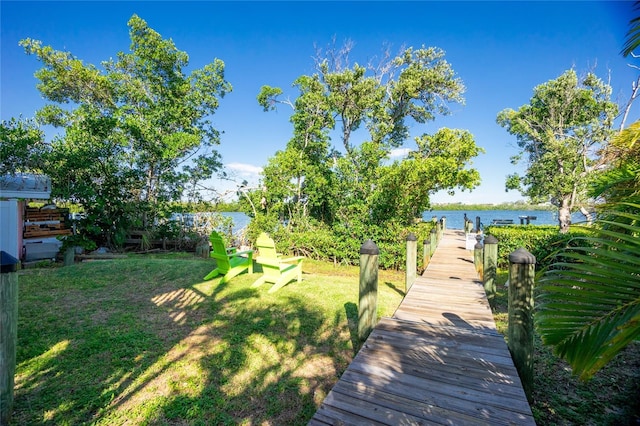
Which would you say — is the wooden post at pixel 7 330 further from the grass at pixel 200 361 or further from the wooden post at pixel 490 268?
the wooden post at pixel 490 268

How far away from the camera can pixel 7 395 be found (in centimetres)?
237

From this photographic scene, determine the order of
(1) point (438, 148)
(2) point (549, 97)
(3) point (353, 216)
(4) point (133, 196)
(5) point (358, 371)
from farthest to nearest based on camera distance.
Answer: (2) point (549, 97) → (1) point (438, 148) → (4) point (133, 196) → (3) point (353, 216) → (5) point (358, 371)

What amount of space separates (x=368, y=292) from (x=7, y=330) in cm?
334

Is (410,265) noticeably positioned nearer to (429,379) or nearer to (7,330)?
(429,379)

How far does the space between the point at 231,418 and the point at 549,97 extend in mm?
24812

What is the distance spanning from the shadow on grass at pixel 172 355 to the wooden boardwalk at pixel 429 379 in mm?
757

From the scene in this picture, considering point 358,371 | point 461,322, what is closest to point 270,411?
point 358,371

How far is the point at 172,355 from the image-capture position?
11.9 ft

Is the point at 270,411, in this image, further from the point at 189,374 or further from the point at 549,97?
the point at 549,97

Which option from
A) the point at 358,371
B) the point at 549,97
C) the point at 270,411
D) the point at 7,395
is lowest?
the point at 270,411

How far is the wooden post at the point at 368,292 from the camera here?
347cm

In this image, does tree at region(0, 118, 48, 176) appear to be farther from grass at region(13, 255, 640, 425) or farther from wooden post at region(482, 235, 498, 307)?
wooden post at region(482, 235, 498, 307)

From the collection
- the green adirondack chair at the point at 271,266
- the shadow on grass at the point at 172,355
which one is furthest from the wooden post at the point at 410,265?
the green adirondack chair at the point at 271,266

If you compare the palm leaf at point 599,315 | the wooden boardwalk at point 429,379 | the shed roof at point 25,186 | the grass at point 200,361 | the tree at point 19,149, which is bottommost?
the grass at point 200,361
